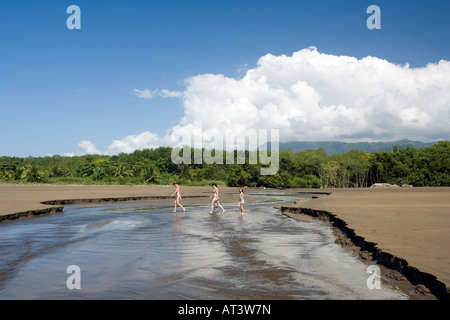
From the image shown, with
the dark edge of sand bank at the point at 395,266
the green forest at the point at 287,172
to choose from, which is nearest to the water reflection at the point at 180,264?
the dark edge of sand bank at the point at 395,266

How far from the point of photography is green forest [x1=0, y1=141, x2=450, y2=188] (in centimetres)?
8351

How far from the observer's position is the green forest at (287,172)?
8351cm

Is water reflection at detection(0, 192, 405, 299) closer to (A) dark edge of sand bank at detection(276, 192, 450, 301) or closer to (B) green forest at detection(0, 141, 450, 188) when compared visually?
(A) dark edge of sand bank at detection(276, 192, 450, 301)

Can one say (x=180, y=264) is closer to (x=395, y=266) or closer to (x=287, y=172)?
(x=395, y=266)

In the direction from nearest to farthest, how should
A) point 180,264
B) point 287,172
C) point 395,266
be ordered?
point 395,266
point 180,264
point 287,172

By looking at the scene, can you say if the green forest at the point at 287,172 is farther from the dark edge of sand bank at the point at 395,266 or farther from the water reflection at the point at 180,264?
the dark edge of sand bank at the point at 395,266

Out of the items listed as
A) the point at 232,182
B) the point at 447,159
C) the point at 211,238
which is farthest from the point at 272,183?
the point at 211,238

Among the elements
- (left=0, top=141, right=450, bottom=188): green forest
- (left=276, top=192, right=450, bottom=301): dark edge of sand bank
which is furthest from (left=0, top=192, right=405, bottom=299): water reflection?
(left=0, top=141, right=450, bottom=188): green forest

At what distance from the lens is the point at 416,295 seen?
6.42m

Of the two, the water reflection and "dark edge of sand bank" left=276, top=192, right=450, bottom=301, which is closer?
"dark edge of sand bank" left=276, top=192, right=450, bottom=301

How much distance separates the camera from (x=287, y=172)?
111375mm

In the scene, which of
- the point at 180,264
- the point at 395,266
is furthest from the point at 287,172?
the point at 395,266
